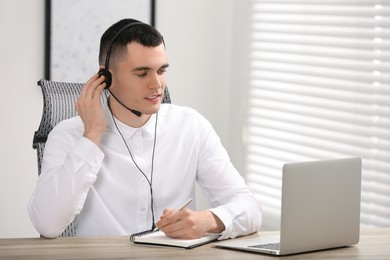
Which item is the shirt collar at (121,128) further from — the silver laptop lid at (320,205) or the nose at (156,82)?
the silver laptop lid at (320,205)

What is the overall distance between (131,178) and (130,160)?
58mm

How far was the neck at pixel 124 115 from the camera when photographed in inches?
108

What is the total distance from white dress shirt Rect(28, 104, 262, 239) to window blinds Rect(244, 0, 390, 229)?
1039mm

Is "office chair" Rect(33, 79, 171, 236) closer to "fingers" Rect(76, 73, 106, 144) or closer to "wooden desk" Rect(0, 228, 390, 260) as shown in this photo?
"fingers" Rect(76, 73, 106, 144)

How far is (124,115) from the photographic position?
2760 mm

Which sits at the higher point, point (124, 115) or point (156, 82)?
point (156, 82)

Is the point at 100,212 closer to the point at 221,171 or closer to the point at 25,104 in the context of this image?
the point at 221,171

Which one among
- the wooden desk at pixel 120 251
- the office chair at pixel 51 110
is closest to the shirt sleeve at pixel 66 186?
the wooden desk at pixel 120 251

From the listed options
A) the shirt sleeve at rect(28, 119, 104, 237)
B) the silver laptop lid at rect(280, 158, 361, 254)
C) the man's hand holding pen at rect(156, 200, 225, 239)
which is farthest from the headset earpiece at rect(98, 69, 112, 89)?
the silver laptop lid at rect(280, 158, 361, 254)

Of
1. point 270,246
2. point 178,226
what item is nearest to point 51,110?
point 178,226

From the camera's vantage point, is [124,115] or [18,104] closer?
[124,115]

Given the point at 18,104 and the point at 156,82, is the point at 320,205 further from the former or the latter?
the point at 18,104

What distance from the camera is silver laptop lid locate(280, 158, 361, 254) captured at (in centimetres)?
213

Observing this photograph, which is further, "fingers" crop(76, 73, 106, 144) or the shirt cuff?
"fingers" crop(76, 73, 106, 144)
